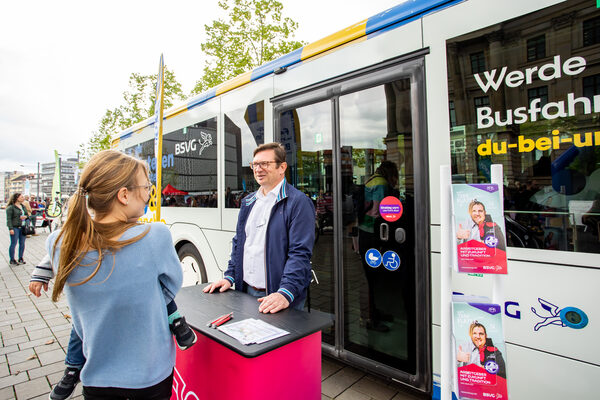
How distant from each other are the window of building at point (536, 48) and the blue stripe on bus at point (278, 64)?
1.94 m

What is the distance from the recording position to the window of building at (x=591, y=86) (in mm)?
1710

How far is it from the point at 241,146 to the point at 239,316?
2.41 meters

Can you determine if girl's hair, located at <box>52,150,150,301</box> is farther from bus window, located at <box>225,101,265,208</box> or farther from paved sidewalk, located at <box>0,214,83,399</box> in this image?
paved sidewalk, located at <box>0,214,83,399</box>

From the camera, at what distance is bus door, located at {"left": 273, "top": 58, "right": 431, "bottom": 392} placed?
2.42 metres

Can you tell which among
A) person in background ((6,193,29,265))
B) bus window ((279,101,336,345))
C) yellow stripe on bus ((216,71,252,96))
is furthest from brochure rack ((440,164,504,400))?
person in background ((6,193,29,265))

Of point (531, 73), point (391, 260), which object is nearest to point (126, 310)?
point (391, 260)

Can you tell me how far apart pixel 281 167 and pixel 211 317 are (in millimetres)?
1101

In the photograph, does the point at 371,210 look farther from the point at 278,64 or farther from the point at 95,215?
the point at 95,215

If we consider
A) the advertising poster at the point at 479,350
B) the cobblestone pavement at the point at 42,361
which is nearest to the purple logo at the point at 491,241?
the advertising poster at the point at 479,350

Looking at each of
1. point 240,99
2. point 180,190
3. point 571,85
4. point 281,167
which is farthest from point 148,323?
point 180,190

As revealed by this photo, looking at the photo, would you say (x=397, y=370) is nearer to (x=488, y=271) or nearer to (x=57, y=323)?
(x=488, y=271)

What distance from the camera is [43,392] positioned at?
9.92 feet

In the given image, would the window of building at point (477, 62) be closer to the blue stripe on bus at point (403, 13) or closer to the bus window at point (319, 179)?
the blue stripe on bus at point (403, 13)

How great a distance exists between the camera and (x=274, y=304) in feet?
6.53
